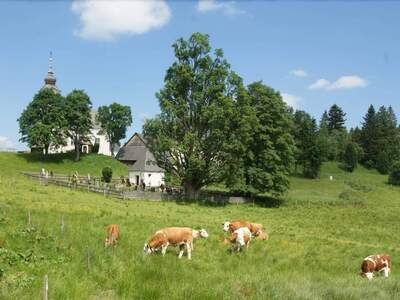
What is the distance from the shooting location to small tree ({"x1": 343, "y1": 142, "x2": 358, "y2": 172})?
342 feet

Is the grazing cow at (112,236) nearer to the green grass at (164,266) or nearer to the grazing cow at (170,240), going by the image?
the green grass at (164,266)

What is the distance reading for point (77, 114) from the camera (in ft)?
252

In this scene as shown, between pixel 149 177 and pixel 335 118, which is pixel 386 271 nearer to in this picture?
pixel 149 177

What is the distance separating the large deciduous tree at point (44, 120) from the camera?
73.0 metres

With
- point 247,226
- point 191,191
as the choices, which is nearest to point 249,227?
point 247,226

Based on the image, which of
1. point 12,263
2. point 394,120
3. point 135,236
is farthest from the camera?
point 394,120

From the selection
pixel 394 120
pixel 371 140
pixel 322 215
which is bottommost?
pixel 322 215

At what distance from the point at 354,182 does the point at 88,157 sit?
46.5 metres

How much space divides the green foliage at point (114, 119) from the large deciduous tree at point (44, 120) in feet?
66.7

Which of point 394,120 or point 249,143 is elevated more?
point 394,120

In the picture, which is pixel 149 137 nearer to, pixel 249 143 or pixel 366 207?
pixel 249 143

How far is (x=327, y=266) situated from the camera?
1762cm

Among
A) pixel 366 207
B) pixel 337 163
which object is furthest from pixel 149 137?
pixel 337 163

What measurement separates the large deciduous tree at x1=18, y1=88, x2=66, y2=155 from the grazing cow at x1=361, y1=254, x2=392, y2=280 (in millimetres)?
63715
